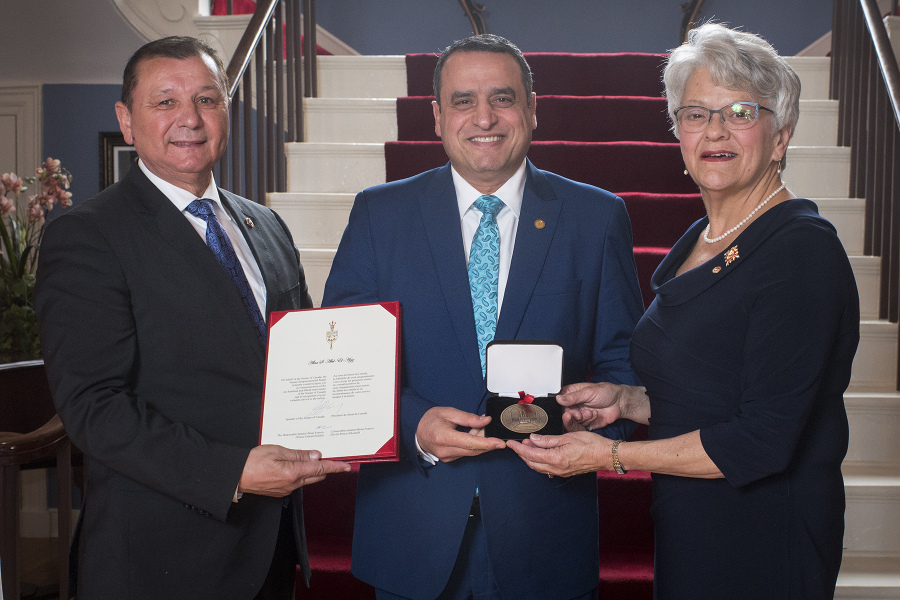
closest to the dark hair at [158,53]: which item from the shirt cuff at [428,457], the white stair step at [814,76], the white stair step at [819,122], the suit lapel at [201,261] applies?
the suit lapel at [201,261]

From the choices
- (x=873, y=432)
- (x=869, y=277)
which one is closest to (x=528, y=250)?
(x=873, y=432)

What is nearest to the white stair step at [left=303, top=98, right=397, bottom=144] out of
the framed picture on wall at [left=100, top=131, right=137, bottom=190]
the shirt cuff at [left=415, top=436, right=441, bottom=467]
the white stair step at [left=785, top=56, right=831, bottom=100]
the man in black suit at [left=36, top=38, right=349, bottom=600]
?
the framed picture on wall at [left=100, top=131, right=137, bottom=190]

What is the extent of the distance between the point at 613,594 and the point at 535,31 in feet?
17.1

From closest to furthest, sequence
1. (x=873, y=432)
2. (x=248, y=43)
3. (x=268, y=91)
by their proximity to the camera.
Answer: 1. (x=873, y=432)
2. (x=248, y=43)
3. (x=268, y=91)

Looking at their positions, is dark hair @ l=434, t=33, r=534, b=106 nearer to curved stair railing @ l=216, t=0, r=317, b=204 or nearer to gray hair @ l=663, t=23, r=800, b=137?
gray hair @ l=663, t=23, r=800, b=137

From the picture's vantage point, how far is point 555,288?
1.58 metres

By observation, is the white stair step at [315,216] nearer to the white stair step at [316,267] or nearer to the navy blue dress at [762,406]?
the white stair step at [316,267]

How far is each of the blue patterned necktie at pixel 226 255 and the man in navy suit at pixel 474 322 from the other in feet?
0.51

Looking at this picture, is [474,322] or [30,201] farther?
[30,201]

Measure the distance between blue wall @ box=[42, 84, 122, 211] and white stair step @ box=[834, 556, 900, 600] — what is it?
4676 mm

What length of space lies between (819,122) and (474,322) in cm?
341

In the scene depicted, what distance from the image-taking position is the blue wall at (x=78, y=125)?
198 inches

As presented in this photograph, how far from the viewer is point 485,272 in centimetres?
161

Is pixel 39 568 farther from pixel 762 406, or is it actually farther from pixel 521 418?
pixel 762 406
